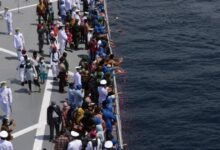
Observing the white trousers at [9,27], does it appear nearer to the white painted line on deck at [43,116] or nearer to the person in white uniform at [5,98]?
the white painted line on deck at [43,116]

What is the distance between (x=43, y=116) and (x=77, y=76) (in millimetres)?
2831

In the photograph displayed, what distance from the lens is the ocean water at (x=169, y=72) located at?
34.5m

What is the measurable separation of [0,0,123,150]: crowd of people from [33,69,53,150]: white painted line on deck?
20.8 inches

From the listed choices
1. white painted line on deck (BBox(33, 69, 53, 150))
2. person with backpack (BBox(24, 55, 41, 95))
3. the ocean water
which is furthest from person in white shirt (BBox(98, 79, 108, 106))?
the ocean water

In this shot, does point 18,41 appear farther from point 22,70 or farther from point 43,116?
point 43,116

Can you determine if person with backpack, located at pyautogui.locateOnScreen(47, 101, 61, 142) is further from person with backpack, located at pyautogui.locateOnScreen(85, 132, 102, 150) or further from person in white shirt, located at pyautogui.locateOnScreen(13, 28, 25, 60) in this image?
person in white shirt, located at pyautogui.locateOnScreen(13, 28, 25, 60)

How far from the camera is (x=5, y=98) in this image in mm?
27344

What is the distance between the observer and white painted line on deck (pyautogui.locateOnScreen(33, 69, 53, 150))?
2614 cm

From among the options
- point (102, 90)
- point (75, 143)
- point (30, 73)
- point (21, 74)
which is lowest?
point (75, 143)

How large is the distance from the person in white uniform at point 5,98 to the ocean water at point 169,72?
27.8 feet

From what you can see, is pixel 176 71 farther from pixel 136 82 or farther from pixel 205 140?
pixel 205 140

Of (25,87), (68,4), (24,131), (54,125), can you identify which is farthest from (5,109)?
(68,4)

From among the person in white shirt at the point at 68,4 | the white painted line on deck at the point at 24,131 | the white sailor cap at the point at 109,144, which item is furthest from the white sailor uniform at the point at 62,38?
the white sailor cap at the point at 109,144

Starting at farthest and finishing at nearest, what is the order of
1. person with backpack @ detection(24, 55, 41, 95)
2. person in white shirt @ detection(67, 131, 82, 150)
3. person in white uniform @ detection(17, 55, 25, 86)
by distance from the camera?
person in white uniform @ detection(17, 55, 25, 86) → person with backpack @ detection(24, 55, 41, 95) → person in white shirt @ detection(67, 131, 82, 150)
